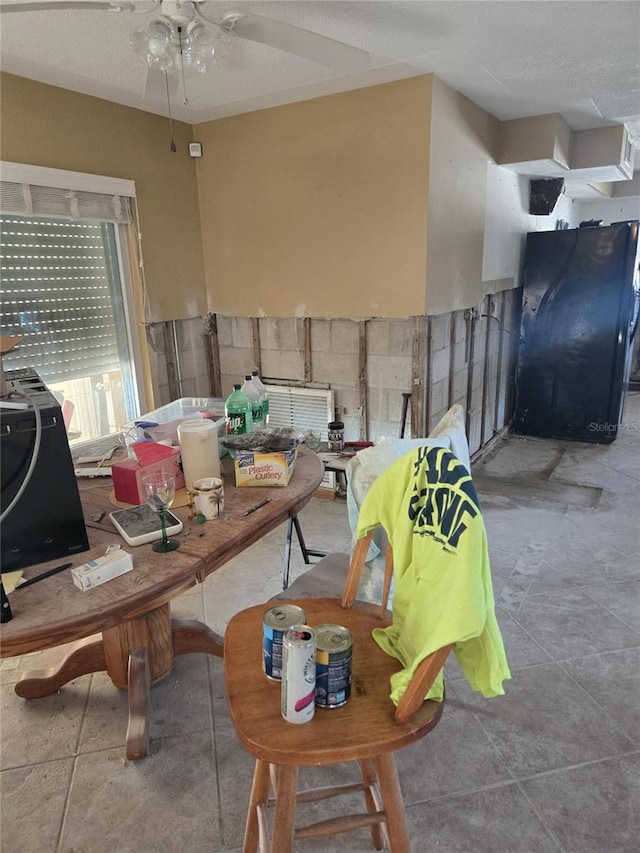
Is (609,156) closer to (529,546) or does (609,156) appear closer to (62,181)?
(529,546)

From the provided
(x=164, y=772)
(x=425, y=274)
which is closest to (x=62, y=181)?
(x=425, y=274)

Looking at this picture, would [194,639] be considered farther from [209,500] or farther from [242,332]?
[242,332]

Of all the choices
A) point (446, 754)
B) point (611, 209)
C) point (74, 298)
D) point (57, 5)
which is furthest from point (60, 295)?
point (611, 209)

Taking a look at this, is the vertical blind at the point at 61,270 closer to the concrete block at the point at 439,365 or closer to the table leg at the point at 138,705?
the table leg at the point at 138,705

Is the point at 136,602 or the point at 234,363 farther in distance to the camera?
the point at 234,363

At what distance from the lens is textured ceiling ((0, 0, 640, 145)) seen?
2293mm

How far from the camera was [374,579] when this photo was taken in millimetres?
2014

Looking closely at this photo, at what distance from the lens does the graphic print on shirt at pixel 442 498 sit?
112 cm

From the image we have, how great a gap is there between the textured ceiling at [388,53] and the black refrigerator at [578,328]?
138 cm

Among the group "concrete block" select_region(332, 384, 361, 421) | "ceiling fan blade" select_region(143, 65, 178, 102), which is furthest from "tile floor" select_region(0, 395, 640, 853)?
"ceiling fan blade" select_region(143, 65, 178, 102)

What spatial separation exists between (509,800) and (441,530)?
45.2 inches

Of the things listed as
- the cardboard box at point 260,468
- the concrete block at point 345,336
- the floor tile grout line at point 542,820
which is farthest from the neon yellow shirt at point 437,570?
the concrete block at point 345,336

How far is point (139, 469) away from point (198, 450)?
8.2 inches

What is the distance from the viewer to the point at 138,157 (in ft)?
11.5
